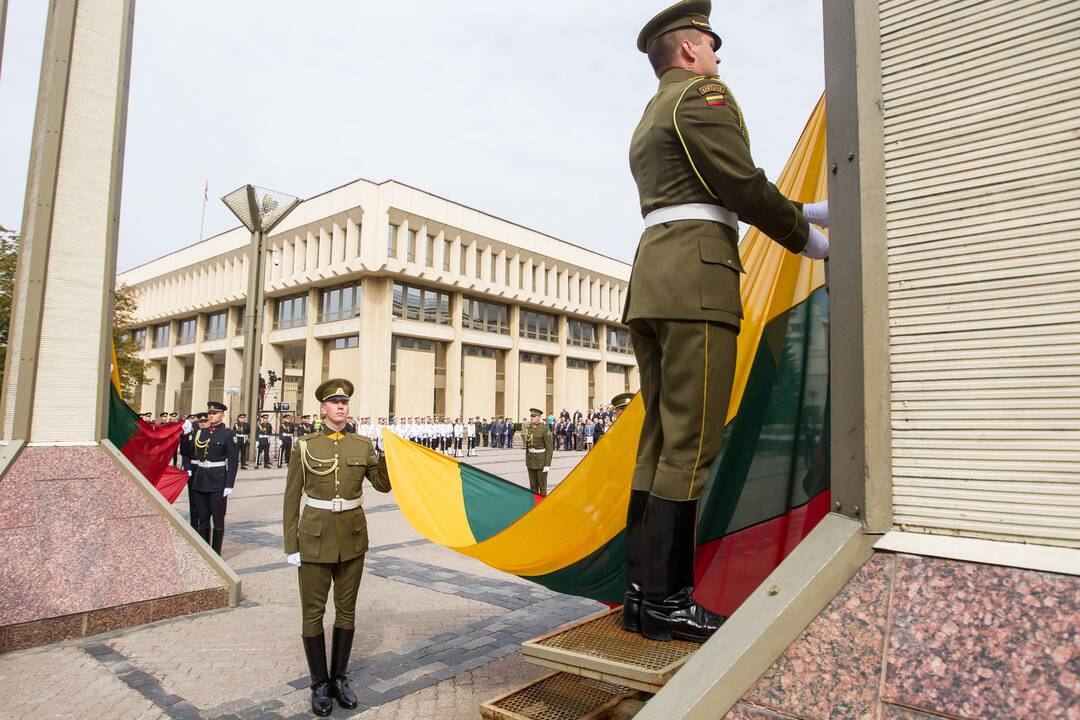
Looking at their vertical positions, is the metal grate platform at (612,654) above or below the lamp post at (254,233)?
below

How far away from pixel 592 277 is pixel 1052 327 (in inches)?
1980

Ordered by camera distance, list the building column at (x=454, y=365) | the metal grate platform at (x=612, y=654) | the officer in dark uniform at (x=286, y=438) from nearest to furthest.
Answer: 1. the metal grate platform at (x=612, y=654)
2. the officer in dark uniform at (x=286, y=438)
3. the building column at (x=454, y=365)

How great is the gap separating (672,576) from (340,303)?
1543 inches

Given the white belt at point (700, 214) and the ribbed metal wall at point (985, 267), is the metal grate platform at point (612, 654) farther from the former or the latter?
the white belt at point (700, 214)

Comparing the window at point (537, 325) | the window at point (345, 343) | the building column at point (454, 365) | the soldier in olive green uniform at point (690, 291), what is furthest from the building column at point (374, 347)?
the soldier in olive green uniform at point (690, 291)

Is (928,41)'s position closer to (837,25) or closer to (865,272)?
(837,25)

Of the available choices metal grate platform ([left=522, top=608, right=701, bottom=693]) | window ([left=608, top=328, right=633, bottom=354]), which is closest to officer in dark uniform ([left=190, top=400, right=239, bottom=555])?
metal grate platform ([left=522, top=608, right=701, bottom=693])

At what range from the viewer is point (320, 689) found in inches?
153

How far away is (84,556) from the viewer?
5.17 metres

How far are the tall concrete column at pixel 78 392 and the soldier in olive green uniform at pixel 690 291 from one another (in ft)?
15.4

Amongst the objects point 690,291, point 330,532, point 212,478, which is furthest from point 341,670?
point 212,478

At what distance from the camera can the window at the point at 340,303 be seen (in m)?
38.2

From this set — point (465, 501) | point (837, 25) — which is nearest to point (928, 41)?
point (837, 25)

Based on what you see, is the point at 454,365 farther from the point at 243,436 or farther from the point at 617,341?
the point at 243,436
